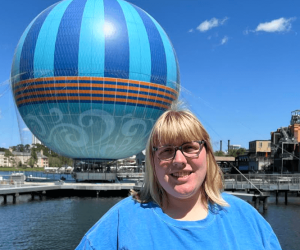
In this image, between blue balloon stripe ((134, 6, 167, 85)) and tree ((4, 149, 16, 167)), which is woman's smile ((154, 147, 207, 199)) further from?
tree ((4, 149, 16, 167))

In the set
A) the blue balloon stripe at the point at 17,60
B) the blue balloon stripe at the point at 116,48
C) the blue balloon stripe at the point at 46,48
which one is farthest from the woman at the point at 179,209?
the blue balloon stripe at the point at 17,60

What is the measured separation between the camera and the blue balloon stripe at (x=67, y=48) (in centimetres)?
2381

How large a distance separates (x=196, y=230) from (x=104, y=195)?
2705 cm

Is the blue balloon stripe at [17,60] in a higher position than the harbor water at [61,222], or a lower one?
higher

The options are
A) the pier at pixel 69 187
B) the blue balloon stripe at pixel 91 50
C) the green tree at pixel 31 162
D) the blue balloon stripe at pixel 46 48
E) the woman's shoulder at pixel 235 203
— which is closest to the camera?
the woman's shoulder at pixel 235 203

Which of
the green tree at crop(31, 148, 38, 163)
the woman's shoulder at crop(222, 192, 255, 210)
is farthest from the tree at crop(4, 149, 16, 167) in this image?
the woman's shoulder at crop(222, 192, 255, 210)

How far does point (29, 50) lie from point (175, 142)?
25124 millimetres

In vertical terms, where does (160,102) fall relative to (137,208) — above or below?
above

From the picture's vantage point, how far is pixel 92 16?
80.9ft

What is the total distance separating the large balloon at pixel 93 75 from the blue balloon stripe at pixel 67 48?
0.21 feet

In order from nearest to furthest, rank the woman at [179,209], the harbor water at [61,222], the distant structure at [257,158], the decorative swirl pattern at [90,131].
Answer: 1. the woman at [179,209]
2. the harbor water at [61,222]
3. the decorative swirl pattern at [90,131]
4. the distant structure at [257,158]

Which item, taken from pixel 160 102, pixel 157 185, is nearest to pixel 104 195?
pixel 160 102

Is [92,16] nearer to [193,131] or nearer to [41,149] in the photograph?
[193,131]

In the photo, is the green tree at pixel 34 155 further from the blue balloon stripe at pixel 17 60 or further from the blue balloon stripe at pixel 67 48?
the blue balloon stripe at pixel 67 48
